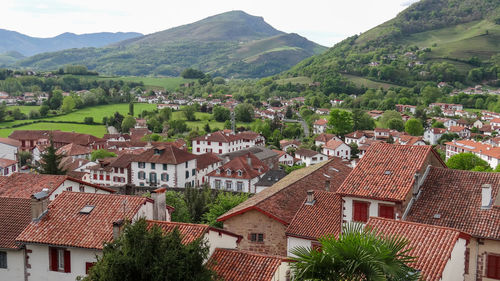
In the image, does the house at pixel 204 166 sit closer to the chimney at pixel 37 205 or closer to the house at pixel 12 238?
the house at pixel 12 238

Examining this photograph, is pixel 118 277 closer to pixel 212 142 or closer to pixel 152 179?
pixel 152 179

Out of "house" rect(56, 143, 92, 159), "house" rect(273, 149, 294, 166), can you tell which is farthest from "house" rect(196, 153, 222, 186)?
"house" rect(56, 143, 92, 159)

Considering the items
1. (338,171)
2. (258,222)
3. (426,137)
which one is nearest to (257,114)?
(426,137)

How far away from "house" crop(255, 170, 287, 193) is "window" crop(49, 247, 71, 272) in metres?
47.5

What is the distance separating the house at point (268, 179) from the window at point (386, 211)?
43.9 metres

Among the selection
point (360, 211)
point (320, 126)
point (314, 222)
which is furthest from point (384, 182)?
point (320, 126)

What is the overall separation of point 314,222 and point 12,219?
549 inches

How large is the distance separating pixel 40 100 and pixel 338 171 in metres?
176

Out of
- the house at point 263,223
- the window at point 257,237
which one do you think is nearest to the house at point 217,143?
the house at point 263,223

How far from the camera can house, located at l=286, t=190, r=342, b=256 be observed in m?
23.4

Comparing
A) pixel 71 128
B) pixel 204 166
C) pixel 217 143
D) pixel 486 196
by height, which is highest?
pixel 486 196

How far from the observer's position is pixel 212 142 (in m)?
106

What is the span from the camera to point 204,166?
76938 millimetres

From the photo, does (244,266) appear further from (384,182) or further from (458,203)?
(458,203)
